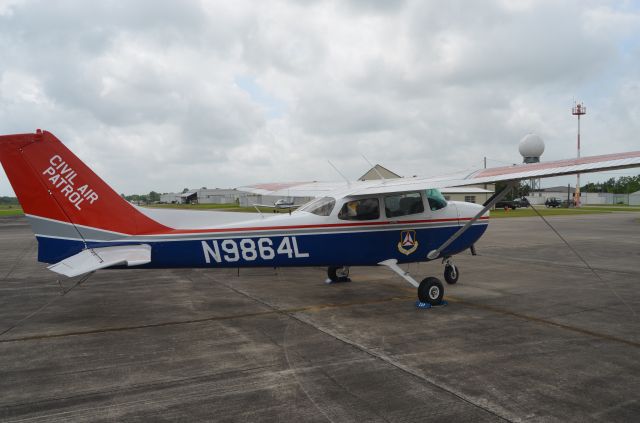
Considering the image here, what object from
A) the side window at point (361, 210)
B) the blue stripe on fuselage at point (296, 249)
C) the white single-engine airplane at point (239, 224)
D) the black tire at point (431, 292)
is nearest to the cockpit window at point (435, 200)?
the white single-engine airplane at point (239, 224)

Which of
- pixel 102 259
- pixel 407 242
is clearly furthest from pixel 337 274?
pixel 102 259

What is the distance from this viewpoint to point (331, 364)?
538cm

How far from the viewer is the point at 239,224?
7.92 metres

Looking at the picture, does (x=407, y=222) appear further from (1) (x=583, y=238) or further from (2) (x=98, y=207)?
(1) (x=583, y=238)

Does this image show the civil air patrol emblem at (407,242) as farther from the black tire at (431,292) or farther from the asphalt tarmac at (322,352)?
the asphalt tarmac at (322,352)

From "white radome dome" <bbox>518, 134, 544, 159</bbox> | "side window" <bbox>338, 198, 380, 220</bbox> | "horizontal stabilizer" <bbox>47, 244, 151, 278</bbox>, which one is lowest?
"horizontal stabilizer" <bbox>47, 244, 151, 278</bbox>

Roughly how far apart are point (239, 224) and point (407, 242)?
3229 millimetres

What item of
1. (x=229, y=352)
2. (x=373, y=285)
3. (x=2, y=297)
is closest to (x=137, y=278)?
(x=2, y=297)

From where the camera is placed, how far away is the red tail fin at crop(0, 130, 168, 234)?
22.5 feet

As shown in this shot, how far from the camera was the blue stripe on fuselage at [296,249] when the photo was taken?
7371mm

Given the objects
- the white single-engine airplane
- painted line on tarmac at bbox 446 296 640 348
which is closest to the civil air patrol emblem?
the white single-engine airplane

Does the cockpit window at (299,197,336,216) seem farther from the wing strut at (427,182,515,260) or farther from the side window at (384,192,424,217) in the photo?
the wing strut at (427,182,515,260)

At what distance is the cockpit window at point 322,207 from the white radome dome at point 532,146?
4465 centimetres

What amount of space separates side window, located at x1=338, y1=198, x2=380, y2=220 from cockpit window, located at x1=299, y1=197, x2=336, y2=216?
0.70 feet
